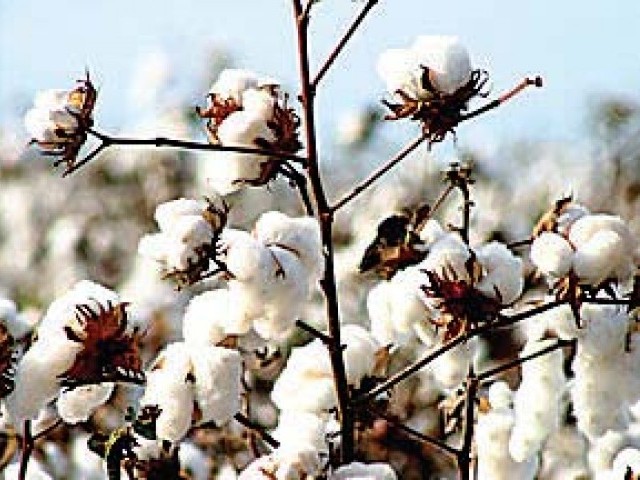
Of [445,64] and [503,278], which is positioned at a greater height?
[445,64]

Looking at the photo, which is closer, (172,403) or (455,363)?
(172,403)

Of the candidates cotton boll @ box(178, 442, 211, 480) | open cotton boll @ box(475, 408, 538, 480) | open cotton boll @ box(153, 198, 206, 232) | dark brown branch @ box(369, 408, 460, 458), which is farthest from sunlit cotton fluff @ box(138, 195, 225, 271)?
cotton boll @ box(178, 442, 211, 480)

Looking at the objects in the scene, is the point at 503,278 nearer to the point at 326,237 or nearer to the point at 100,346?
the point at 326,237

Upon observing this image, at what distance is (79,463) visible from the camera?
95.3 inches

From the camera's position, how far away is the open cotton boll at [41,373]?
135 centimetres

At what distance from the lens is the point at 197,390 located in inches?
53.8

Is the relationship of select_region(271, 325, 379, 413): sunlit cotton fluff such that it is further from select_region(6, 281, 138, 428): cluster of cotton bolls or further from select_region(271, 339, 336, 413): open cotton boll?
select_region(6, 281, 138, 428): cluster of cotton bolls

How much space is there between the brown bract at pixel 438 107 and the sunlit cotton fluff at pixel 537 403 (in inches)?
12.9

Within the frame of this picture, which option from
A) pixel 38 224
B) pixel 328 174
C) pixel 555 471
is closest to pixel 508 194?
pixel 328 174

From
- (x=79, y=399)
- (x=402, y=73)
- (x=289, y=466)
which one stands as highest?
(x=402, y=73)

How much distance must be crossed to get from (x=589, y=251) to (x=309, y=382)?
0.27 meters

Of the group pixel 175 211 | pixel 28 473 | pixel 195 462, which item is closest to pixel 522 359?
pixel 175 211

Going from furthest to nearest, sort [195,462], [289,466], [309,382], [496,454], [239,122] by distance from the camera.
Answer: [195,462]
[496,454]
[309,382]
[239,122]
[289,466]

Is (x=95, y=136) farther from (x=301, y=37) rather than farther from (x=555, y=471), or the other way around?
(x=555, y=471)
